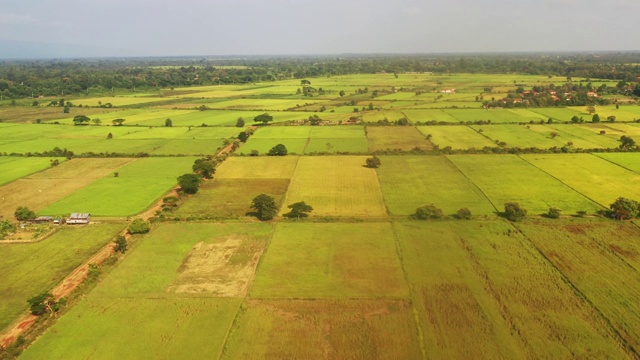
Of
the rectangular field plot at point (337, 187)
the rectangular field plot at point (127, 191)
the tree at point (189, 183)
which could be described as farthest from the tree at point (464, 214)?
the rectangular field plot at point (127, 191)

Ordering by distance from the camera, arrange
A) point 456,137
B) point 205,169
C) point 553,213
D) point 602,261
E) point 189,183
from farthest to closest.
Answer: point 456,137
point 205,169
point 189,183
point 553,213
point 602,261

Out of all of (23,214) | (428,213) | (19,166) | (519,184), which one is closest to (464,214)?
(428,213)

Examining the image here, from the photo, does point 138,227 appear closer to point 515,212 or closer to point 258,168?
point 258,168

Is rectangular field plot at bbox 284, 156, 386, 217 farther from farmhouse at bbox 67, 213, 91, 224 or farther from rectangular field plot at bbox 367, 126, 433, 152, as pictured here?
farmhouse at bbox 67, 213, 91, 224

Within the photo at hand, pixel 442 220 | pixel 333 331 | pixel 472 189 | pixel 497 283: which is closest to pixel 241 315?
pixel 333 331

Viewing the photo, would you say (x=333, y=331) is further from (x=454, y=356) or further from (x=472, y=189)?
(x=472, y=189)
